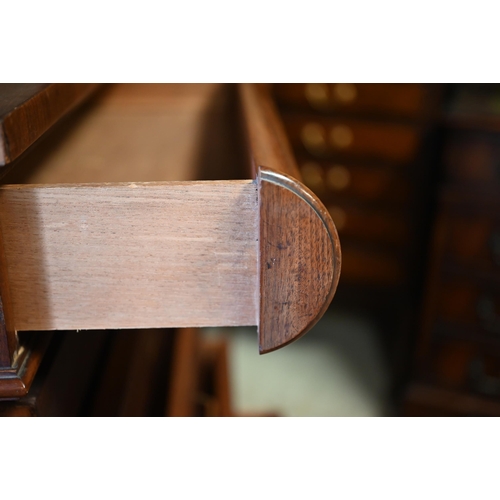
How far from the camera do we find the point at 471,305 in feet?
3.30

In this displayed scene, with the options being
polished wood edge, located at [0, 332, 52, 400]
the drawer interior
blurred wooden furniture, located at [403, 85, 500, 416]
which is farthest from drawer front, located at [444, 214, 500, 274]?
polished wood edge, located at [0, 332, 52, 400]

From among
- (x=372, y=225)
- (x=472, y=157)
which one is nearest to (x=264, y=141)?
(x=472, y=157)

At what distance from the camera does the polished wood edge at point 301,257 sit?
230mm

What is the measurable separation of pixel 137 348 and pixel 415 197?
2.49 feet

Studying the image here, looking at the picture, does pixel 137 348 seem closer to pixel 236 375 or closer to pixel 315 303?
pixel 315 303

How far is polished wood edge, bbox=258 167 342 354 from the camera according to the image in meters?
0.23

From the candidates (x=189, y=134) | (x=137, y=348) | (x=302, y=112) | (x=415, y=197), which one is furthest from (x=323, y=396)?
(x=189, y=134)

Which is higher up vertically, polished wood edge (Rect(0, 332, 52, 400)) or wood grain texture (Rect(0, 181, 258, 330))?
wood grain texture (Rect(0, 181, 258, 330))

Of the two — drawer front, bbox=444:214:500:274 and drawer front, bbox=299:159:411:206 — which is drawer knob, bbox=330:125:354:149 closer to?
drawer front, bbox=299:159:411:206

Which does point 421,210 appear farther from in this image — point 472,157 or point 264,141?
point 264,141

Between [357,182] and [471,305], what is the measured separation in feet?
1.14

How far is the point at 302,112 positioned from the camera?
1.15 meters

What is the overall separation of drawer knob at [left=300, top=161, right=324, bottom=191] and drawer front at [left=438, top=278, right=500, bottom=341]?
36 centimetres

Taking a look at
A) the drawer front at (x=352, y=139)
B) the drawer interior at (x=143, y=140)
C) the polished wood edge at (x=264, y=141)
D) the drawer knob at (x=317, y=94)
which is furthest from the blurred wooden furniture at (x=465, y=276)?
the polished wood edge at (x=264, y=141)
